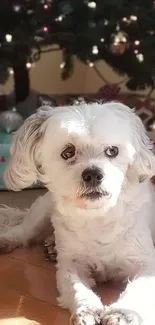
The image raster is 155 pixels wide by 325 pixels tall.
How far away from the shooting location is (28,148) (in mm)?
1554

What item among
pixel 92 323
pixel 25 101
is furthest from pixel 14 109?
pixel 92 323

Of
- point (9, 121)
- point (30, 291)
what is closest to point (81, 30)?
point (9, 121)

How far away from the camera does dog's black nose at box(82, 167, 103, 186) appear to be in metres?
1.44

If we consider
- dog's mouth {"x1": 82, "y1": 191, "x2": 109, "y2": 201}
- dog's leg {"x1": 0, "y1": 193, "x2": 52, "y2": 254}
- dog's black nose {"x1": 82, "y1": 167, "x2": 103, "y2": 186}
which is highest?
dog's black nose {"x1": 82, "y1": 167, "x2": 103, "y2": 186}

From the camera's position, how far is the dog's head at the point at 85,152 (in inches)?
57.4

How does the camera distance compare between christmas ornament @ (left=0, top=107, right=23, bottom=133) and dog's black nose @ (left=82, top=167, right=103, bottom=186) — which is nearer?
dog's black nose @ (left=82, top=167, right=103, bottom=186)

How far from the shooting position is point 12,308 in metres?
1.63

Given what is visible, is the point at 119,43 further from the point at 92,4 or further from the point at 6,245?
the point at 6,245

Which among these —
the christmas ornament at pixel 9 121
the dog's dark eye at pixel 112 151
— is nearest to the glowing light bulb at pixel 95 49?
the christmas ornament at pixel 9 121

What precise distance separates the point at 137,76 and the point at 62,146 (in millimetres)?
1541

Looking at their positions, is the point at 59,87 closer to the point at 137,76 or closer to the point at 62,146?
the point at 137,76

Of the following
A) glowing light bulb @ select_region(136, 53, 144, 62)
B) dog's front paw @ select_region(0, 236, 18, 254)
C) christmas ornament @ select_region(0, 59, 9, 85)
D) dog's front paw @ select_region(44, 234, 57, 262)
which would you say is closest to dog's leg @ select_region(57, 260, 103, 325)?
dog's front paw @ select_region(44, 234, 57, 262)

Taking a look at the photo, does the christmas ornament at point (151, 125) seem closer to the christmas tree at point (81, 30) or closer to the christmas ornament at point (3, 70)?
the christmas tree at point (81, 30)

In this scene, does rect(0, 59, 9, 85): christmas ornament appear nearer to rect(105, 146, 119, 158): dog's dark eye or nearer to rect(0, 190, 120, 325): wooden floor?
rect(0, 190, 120, 325): wooden floor
